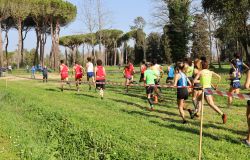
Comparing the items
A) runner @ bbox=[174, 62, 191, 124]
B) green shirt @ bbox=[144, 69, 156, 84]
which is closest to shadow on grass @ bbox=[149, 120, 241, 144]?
runner @ bbox=[174, 62, 191, 124]

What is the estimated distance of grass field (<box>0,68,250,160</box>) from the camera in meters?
8.56

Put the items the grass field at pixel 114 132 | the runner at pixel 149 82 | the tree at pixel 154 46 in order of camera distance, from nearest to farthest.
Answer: the grass field at pixel 114 132 → the runner at pixel 149 82 → the tree at pixel 154 46

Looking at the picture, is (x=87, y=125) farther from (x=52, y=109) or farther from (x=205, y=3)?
(x=205, y=3)

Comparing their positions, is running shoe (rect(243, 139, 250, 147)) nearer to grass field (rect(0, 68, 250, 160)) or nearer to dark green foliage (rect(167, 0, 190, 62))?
grass field (rect(0, 68, 250, 160))

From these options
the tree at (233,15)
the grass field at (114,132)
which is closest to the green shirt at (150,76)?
the grass field at (114,132)

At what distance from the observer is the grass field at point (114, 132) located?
8562mm

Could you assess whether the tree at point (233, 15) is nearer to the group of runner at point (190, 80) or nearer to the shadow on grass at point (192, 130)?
the group of runner at point (190, 80)

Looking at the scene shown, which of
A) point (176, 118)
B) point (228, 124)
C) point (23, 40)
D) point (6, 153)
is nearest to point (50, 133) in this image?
point (6, 153)

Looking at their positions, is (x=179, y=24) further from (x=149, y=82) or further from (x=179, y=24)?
(x=149, y=82)

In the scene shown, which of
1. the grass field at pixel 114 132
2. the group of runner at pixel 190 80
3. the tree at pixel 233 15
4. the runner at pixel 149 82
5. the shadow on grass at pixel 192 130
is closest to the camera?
the grass field at pixel 114 132

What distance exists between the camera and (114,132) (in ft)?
33.5

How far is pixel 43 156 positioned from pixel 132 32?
97.0m

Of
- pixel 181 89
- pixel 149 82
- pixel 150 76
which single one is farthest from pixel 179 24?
pixel 181 89

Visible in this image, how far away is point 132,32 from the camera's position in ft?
346
